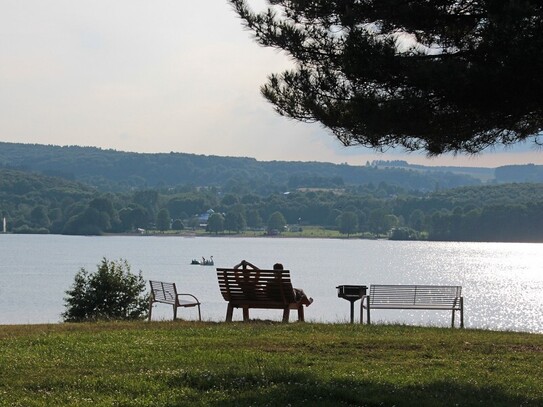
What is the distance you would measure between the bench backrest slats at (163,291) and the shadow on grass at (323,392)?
8561 millimetres

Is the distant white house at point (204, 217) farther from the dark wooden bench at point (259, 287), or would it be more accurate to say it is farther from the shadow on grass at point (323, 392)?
the shadow on grass at point (323, 392)

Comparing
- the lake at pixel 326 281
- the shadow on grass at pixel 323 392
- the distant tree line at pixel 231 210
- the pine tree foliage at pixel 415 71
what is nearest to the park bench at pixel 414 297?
the lake at pixel 326 281

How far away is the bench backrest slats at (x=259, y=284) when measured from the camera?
15.4 m

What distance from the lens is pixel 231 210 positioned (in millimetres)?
176250

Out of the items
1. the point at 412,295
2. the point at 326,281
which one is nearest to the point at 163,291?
the point at 412,295

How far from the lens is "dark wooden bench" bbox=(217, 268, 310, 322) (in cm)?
1538

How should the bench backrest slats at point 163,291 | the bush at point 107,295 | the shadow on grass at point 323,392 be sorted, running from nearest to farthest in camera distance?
the shadow on grass at point 323,392, the bench backrest slats at point 163,291, the bush at point 107,295

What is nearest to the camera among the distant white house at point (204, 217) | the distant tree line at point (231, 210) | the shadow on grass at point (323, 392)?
the shadow on grass at point (323, 392)

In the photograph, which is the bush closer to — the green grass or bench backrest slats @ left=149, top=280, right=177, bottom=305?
bench backrest slats @ left=149, top=280, right=177, bottom=305

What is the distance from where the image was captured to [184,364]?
998 centimetres

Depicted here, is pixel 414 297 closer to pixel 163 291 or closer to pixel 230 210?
pixel 163 291

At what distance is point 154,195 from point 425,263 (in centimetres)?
6581

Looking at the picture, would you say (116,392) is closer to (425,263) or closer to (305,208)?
(425,263)

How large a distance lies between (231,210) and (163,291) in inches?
6248
